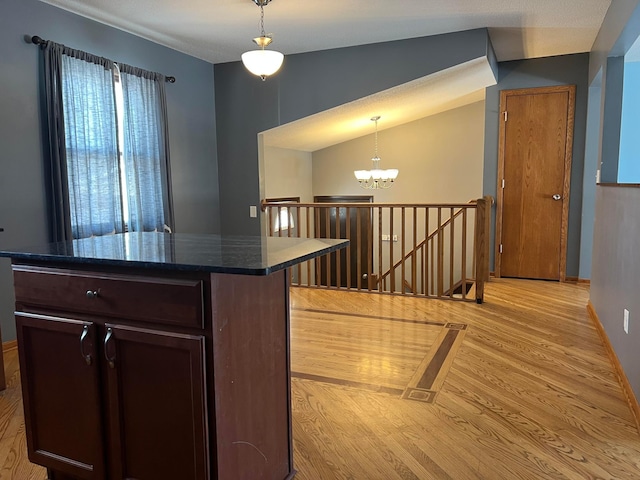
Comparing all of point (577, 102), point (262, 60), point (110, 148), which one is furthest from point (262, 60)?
point (577, 102)

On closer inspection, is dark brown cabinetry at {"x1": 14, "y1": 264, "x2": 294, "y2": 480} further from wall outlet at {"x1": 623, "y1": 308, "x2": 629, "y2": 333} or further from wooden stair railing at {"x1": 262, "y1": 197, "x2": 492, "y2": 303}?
wooden stair railing at {"x1": 262, "y1": 197, "x2": 492, "y2": 303}

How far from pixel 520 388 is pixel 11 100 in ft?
11.7

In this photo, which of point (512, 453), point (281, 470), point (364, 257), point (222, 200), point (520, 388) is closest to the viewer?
point (281, 470)

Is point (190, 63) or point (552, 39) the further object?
point (190, 63)

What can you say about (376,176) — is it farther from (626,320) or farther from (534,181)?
(626,320)

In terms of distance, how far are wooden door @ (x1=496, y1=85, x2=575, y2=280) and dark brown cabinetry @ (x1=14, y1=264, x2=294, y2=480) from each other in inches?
170

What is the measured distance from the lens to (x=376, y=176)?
6.39 metres

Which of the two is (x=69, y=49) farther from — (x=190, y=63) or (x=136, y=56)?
(x=190, y=63)

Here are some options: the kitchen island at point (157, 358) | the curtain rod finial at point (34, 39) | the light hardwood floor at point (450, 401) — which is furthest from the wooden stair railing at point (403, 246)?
the kitchen island at point (157, 358)

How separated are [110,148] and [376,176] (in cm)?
346

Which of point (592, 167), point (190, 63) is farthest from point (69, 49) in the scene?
point (592, 167)

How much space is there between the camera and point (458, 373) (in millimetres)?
2854

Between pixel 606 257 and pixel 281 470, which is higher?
pixel 606 257

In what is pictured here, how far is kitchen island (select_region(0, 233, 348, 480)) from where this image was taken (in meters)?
1.47
